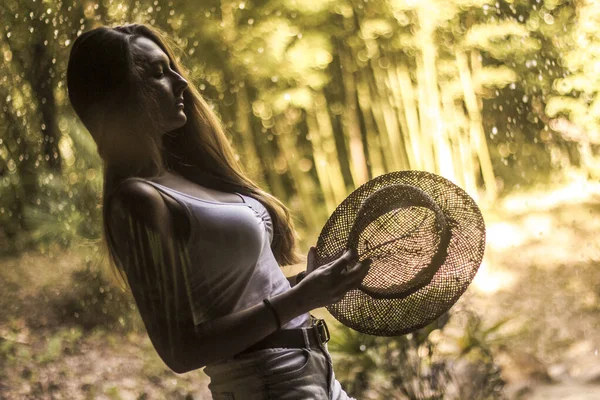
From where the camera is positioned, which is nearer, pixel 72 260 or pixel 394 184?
pixel 394 184

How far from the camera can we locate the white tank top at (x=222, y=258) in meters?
0.77

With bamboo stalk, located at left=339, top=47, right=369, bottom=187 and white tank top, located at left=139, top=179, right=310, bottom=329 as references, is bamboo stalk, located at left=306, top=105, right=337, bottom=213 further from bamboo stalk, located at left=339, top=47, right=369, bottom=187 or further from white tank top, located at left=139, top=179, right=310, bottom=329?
white tank top, located at left=139, top=179, right=310, bottom=329

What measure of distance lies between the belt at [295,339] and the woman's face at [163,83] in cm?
27

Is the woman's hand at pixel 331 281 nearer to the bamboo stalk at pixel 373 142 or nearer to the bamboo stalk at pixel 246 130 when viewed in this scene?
the bamboo stalk at pixel 246 130

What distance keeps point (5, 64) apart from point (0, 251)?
2.34ft

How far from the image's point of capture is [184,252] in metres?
0.76

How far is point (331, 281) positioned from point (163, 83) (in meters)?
0.30

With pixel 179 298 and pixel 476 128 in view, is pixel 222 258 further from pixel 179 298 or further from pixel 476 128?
pixel 476 128

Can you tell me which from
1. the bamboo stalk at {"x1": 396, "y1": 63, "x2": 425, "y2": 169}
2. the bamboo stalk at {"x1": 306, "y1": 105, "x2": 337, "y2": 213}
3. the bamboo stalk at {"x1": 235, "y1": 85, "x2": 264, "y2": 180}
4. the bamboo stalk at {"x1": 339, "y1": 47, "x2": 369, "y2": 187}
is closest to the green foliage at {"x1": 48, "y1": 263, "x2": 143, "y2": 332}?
the bamboo stalk at {"x1": 235, "y1": 85, "x2": 264, "y2": 180}

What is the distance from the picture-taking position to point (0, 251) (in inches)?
108

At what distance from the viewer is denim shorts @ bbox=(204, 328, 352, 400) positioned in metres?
0.81

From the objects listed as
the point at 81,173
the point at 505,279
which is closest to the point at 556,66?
the point at 505,279

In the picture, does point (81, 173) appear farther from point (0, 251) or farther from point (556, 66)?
point (556, 66)

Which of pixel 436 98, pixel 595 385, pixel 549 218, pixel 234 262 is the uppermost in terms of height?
pixel 234 262
